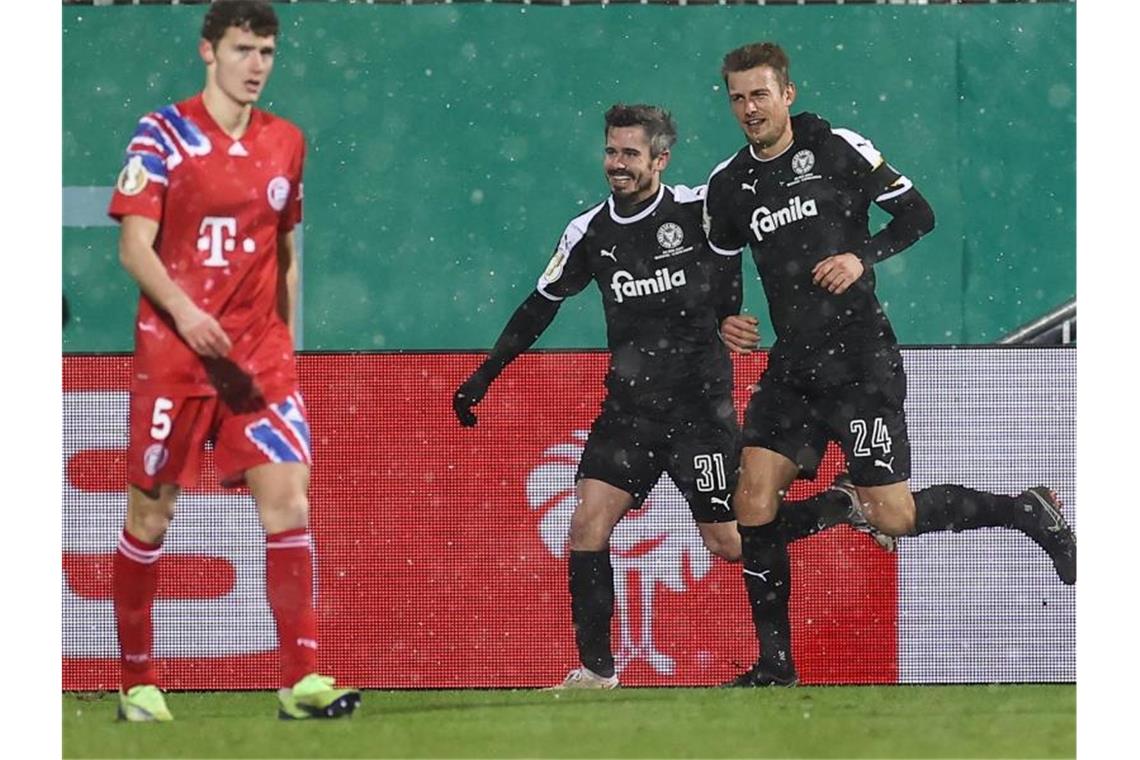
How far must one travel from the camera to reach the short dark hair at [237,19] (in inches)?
257

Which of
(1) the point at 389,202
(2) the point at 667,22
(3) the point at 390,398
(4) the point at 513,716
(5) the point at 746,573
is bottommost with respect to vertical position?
(4) the point at 513,716

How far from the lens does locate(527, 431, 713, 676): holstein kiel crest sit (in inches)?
281

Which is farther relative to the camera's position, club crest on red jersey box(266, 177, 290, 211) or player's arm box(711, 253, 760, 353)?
player's arm box(711, 253, 760, 353)

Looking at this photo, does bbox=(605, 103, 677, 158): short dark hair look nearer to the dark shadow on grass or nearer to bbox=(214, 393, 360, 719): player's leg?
bbox=(214, 393, 360, 719): player's leg

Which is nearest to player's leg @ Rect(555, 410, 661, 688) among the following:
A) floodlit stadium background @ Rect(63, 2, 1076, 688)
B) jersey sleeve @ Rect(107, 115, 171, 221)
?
floodlit stadium background @ Rect(63, 2, 1076, 688)

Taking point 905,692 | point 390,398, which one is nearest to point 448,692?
point 390,398

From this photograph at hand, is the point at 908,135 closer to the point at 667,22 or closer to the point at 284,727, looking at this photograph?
the point at 667,22

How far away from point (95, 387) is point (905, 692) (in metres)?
3.04

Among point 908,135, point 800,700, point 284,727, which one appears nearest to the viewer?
point 284,727

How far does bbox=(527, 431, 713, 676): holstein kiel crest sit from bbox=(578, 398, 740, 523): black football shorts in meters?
0.14

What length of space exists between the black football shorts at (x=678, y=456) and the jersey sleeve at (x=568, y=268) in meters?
0.48

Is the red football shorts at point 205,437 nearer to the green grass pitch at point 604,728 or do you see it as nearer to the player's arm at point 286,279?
the player's arm at point 286,279

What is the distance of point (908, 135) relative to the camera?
744cm

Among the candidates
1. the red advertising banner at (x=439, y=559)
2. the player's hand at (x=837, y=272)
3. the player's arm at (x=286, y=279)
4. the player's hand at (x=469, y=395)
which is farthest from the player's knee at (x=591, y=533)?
the player's arm at (x=286, y=279)
